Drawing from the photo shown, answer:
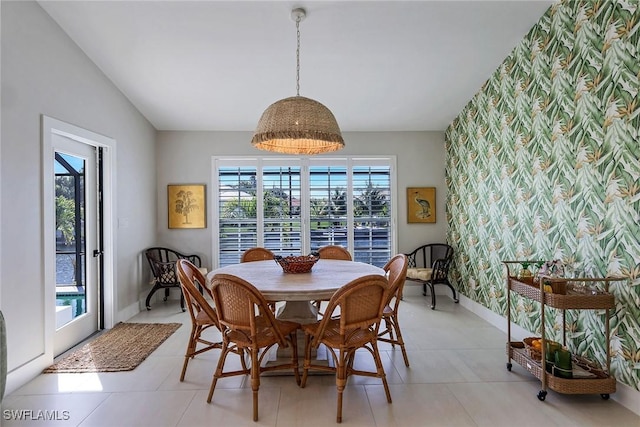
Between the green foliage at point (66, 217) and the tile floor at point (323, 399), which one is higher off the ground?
the green foliage at point (66, 217)

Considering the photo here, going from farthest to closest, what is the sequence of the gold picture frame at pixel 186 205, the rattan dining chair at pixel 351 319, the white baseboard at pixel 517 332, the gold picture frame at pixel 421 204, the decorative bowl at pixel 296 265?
the gold picture frame at pixel 421 204 → the gold picture frame at pixel 186 205 → the decorative bowl at pixel 296 265 → the white baseboard at pixel 517 332 → the rattan dining chair at pixel 351 319

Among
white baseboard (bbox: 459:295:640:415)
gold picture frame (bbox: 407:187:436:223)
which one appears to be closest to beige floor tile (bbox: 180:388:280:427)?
white baseboard (bbox: 459:295:640:415)

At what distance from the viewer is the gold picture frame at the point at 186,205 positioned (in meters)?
4.90

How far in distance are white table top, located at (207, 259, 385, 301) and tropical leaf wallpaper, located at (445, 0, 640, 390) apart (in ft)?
4.95

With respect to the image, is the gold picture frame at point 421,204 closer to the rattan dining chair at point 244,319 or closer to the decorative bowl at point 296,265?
the decorative bowl at point 296,265

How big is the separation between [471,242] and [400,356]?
77.5 inches

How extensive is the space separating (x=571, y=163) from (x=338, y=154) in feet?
9.66

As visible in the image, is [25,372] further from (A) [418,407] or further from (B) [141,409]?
(A) [418,407]

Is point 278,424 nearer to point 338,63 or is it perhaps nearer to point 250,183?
point 338,63

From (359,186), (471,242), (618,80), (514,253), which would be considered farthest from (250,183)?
(618,80)

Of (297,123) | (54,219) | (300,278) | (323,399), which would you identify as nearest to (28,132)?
(54,219)

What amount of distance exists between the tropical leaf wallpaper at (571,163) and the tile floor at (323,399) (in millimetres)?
556

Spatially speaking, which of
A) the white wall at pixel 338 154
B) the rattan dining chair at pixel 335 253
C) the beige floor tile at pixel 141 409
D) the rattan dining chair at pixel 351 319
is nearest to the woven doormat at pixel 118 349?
the beige floor tile at pixel 141 409

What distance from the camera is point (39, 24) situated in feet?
8.95
